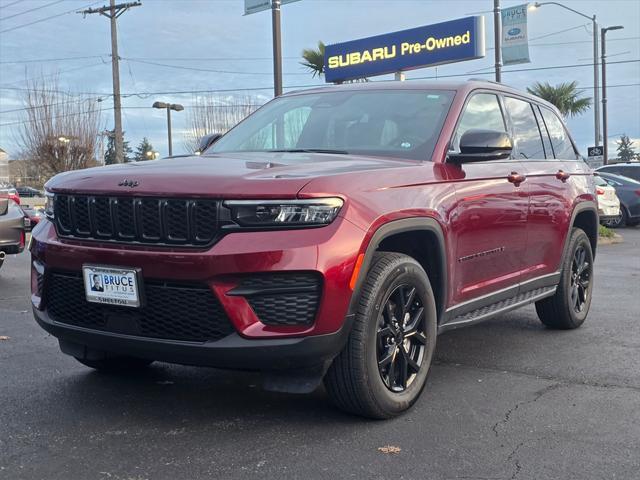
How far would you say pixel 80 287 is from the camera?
12.2ft

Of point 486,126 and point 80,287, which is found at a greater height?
point 486,126

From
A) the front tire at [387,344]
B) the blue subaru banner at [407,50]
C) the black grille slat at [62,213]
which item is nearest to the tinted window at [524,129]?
the front tire at [387,344]

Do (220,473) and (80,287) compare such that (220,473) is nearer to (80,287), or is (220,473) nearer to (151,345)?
(151,345)

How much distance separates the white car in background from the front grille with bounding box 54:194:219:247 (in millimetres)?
16277

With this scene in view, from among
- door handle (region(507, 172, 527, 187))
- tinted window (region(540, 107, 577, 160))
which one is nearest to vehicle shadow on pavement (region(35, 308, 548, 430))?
A: door handle (region(507, 172, 527, 187))

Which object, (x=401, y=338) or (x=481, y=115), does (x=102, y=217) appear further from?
(x=481, y=115)

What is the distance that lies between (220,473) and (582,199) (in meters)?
4.15

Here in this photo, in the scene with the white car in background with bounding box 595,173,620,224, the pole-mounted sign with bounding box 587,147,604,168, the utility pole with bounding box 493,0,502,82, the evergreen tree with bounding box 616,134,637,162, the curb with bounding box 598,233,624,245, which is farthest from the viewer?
the evergreen tree with bounding box 616,134,637,162

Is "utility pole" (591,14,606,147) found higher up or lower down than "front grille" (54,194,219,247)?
higher up

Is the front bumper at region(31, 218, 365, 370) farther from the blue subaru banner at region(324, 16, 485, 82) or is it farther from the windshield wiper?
the blue subaru banner at region(324, 16, 485, 82)

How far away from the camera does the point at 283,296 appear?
3334mm

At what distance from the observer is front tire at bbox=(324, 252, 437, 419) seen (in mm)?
3574

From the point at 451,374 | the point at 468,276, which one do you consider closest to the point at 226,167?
the point at 468,276

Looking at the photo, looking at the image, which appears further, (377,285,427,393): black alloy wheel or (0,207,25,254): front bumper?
(0,207,25,254): front bumper
